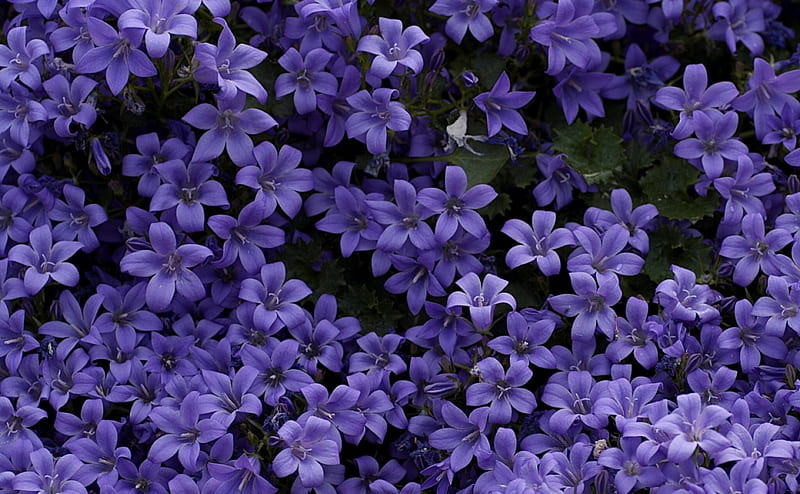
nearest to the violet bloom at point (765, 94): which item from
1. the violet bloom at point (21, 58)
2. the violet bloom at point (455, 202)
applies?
the violet bloom at point (455, 202)

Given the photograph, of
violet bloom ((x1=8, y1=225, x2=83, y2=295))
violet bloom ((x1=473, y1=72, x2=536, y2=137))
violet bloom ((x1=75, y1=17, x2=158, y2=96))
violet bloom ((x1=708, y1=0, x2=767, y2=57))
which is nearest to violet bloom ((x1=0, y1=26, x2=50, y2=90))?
violet bloom ((x1=75, y1=17, x2=158, y2=96))

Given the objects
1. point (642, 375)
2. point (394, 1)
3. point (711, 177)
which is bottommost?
point (642, 375)

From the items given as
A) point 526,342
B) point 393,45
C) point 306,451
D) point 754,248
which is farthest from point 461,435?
point 393,45

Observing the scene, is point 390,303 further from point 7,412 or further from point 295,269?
point 7,412

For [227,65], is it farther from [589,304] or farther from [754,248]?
[754,248]

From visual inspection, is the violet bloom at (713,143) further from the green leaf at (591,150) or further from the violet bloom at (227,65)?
the violet bloom at (227,65)

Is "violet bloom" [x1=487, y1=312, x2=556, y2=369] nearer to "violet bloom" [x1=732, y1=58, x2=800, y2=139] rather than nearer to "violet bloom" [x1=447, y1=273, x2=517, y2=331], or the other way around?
"violet bloom" [x1=447, y1=273, x2=517, y2=331]

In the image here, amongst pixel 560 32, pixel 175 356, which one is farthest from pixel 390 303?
pixel 560 32

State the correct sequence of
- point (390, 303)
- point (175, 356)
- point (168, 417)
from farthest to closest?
point (390, 303)
point (175, 356)
point (168, 417)
